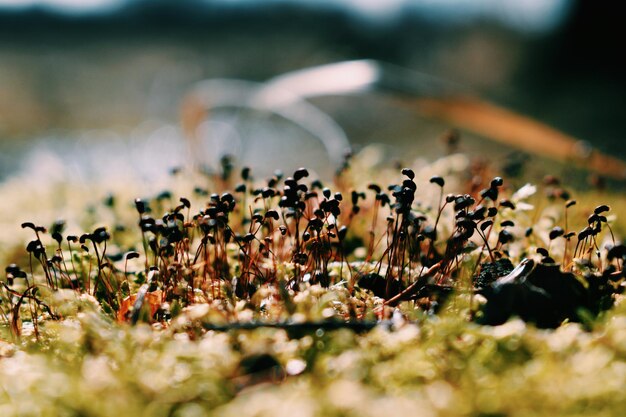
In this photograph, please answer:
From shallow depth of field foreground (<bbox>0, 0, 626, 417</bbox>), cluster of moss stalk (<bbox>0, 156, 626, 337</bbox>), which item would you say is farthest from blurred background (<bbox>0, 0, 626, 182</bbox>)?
cluster of moss stalk (<bbox>0, 156, 626, 337</bbox>)

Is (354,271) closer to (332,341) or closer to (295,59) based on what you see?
(332,341)

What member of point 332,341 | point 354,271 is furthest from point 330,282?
point 332,341

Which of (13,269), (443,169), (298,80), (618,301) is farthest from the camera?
(298,80)

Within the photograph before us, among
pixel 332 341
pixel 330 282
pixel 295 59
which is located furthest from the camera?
pixel 295 59

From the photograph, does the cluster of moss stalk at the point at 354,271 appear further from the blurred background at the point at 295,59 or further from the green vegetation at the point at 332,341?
the blurred background at the point at 295,59

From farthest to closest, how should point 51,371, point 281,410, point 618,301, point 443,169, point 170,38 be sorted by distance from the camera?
point 170,38, point 443,169, point 618,301, point 51,371, point 281,410

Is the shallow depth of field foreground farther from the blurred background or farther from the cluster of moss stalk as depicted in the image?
the blurred background

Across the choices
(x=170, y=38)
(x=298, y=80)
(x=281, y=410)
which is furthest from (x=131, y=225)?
(x=170, y=38)

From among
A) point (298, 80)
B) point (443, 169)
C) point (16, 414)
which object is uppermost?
point (298, 80)

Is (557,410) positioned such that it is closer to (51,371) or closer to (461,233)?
(461,233)
